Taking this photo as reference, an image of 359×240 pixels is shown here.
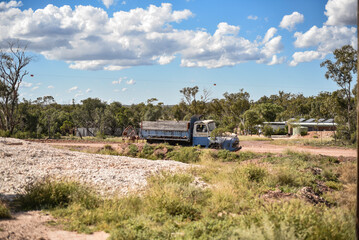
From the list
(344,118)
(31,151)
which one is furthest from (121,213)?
(344,118)

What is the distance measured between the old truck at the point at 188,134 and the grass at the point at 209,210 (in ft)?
32.8

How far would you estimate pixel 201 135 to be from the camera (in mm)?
23734

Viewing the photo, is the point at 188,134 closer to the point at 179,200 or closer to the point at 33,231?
the point at 179,200

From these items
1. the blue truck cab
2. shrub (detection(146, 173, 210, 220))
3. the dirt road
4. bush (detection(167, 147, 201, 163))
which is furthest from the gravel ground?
the blue truck cab

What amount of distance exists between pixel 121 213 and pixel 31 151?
12214 millimetres

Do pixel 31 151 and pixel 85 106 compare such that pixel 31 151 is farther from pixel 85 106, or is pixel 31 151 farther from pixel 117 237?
pixel 85 106

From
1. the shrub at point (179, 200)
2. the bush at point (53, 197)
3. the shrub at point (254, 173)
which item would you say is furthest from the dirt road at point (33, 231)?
the shrub at point (254, 173)

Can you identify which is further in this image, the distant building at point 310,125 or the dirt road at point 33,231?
the distant building at point 310,125

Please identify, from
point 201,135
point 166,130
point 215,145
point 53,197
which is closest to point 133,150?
point 166,130

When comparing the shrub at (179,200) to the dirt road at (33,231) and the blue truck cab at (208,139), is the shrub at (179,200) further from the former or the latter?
the blue truck cab at (208,139)

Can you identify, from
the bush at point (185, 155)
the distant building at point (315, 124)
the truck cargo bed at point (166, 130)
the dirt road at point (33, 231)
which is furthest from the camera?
the distant building at point (315, 124)

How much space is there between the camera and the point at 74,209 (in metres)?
8.73

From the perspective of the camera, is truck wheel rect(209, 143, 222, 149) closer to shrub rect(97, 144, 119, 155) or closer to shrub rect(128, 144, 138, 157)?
shrub rect(128, 144, 138, 157)

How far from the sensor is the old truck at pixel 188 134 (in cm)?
2331
